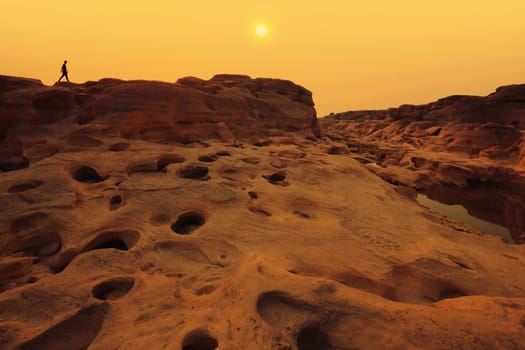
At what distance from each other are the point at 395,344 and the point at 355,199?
569 cm

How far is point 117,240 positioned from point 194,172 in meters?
3.64

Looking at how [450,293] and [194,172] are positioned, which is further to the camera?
[194,172]

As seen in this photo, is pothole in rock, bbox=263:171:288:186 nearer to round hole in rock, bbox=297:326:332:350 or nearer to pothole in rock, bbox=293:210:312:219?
pothole in rock, bbox=293:210:312:219

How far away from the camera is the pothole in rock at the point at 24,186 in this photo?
585cm

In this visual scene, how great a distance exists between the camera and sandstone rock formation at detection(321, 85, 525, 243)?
48.7 ft

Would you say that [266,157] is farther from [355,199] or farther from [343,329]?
[343,329]

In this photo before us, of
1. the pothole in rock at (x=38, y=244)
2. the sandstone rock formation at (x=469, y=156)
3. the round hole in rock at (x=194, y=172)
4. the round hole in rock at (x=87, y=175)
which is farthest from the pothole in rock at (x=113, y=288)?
the sandstone rock formation at (x=469, y=156)

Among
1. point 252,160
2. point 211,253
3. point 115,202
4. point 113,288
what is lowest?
point 113,288

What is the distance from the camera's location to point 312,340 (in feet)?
9.50

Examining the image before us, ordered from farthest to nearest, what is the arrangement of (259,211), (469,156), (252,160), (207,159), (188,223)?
(469,156)
(252,160)
(207,159)
(259,211)
(188,223)

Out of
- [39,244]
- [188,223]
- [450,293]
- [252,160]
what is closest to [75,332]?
[39,244]

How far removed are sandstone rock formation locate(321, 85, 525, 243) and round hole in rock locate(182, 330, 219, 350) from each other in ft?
41.7

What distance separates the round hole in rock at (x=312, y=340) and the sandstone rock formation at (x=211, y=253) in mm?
12

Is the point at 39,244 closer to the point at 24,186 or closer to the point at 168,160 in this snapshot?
the point at 24,186
